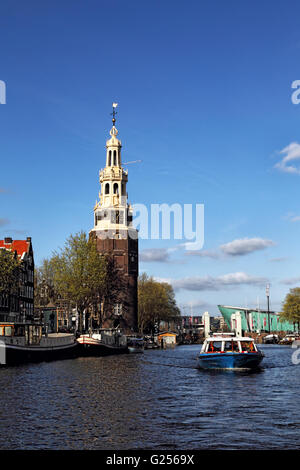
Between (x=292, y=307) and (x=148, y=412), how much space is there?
142703 millimetres

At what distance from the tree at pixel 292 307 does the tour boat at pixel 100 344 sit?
69.8m

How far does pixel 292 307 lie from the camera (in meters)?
168

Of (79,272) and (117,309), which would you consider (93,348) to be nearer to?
(79,272)

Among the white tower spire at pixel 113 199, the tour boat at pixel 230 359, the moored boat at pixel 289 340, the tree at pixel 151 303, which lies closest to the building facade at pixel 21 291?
the white tower spire at pixel 113 199

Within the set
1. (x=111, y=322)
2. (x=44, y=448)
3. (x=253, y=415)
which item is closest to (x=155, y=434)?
(x=44, y=448)

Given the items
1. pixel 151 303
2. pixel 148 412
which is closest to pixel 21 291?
pixel 151 303

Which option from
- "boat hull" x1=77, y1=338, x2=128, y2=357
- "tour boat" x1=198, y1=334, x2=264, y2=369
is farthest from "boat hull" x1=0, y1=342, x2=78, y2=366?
"tour boat" x1=198, y1=334, x2=264, y2=369

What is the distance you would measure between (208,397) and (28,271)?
83.7m

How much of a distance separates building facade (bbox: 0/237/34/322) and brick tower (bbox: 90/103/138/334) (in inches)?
1070

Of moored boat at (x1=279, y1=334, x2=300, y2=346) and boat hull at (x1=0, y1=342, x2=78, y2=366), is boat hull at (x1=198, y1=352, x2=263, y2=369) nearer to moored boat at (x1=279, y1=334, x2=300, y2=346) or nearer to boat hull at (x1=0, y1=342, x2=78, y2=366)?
boat hull at (x1=0, y1=342, x2=78, y2=366)

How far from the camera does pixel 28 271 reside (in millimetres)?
117312

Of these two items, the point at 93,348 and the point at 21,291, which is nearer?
the point at 93,348

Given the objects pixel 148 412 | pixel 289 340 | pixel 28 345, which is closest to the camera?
pixel 148 412
